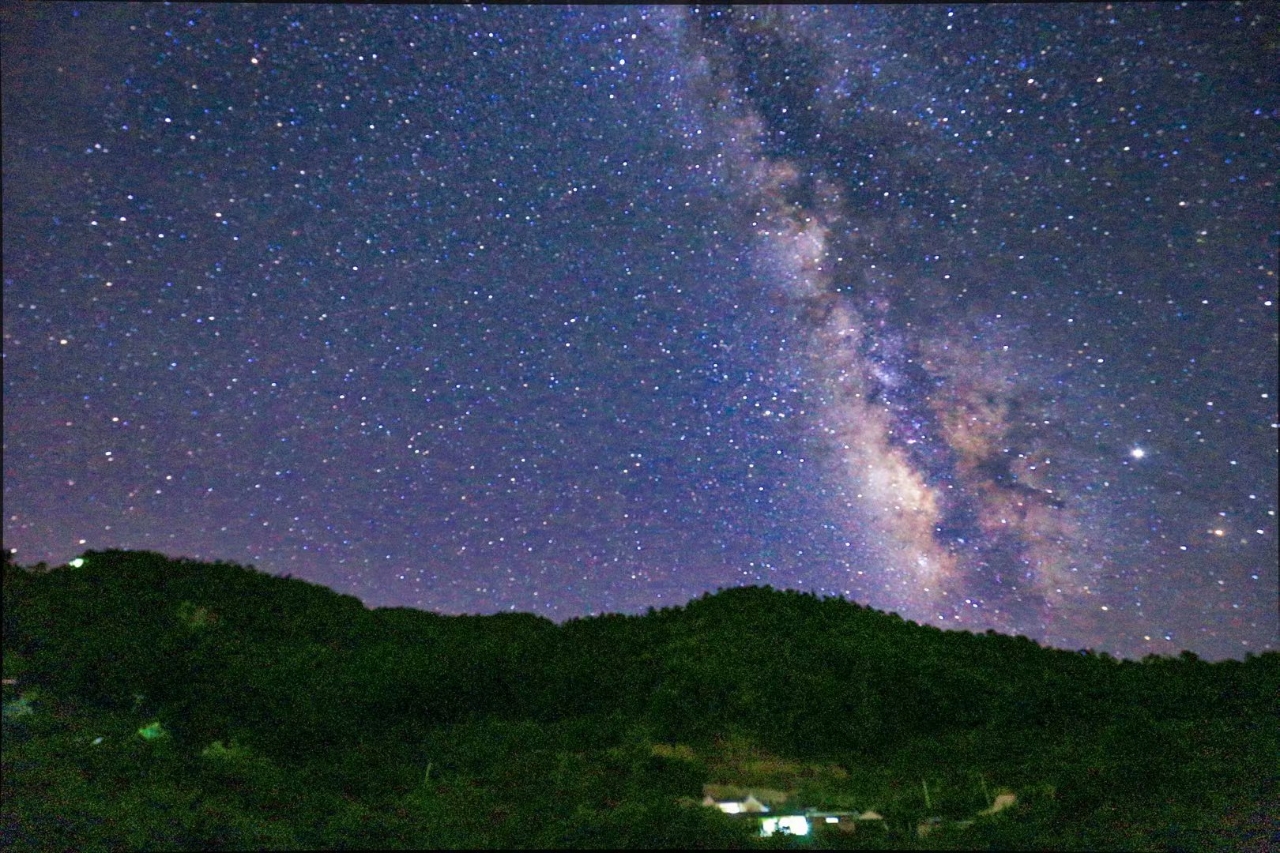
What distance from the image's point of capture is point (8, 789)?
944cm

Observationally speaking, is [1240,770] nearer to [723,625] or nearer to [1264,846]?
[1264,846]

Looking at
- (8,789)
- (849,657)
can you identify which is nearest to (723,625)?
(849,657)

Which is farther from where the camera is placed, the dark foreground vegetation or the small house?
the dark foreground vegetation

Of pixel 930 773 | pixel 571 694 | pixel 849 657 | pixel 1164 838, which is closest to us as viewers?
pixel 1164 838

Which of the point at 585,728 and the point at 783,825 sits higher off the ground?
the point at 585,728

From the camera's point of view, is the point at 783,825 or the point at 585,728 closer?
the point at 783,825

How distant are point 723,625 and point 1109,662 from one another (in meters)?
5.62

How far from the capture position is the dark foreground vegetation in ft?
23.1

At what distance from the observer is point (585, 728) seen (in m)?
9.70

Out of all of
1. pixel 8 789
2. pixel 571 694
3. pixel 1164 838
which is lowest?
pixel 8 789

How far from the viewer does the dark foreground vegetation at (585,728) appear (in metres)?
7.05

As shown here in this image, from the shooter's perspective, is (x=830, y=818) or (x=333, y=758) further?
(x=333, y=758)

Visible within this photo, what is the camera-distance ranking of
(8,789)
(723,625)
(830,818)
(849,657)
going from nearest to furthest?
(830,818) → (8,789) → (849,657) → (723,625)

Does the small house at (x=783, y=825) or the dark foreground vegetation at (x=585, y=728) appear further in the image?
the dark foreground vegetation at (x=585, y=728)
